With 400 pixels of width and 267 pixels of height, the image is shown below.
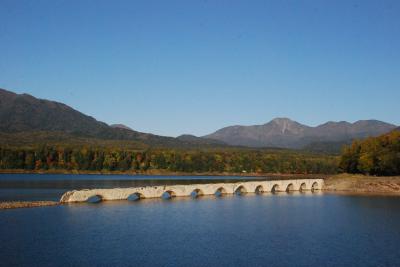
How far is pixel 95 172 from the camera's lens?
6555 inches

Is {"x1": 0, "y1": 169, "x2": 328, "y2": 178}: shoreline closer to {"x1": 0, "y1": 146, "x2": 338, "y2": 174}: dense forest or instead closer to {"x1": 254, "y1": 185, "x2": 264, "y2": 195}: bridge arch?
{"x1": 0, "y1": 146, "x2": 338, "y2": 174}: dense forest

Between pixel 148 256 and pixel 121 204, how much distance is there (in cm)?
2981

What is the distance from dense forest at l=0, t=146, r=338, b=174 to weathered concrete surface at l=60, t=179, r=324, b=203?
69.3m

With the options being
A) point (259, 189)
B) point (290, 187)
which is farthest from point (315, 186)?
point (259, 189)

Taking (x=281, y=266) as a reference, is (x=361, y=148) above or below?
above

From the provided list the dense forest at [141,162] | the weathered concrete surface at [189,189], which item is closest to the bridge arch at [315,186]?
the weathered concrete surface at [189,189]

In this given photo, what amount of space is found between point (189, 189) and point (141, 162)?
101 meters

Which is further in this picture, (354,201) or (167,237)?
(354,201)

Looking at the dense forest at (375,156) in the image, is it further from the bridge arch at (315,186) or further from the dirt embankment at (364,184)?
the bridge arch at (315,186)

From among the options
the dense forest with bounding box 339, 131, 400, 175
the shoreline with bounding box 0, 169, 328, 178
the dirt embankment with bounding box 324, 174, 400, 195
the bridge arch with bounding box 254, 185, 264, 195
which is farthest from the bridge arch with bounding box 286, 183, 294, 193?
the shoreline with bounding box 0, 169, 328, 178

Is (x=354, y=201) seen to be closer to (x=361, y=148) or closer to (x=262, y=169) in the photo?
(x=361, y=148)

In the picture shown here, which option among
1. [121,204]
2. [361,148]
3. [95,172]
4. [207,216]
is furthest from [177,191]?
[95,172]

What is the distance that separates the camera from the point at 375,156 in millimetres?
104938

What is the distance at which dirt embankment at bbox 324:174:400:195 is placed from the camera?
307 feet
